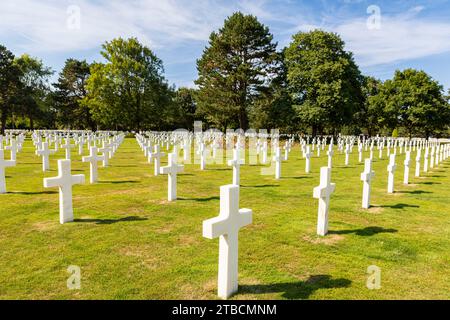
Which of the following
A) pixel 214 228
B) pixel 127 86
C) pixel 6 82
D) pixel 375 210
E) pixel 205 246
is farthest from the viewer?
pixel 127 86

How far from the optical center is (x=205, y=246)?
4523mm

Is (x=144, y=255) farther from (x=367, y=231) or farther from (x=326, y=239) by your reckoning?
(x=367, y=231)

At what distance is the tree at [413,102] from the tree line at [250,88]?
124mm

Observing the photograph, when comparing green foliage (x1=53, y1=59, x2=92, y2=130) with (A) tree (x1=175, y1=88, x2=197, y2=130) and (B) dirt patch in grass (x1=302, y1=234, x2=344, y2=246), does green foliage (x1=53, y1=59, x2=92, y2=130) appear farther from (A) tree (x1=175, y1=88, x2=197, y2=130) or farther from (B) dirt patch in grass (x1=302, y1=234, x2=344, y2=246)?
(B) dirt patch in grass (x1=302, y1=234, x2=344, y2=246)

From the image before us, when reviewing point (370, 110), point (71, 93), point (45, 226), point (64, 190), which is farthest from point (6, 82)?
point (370, 110)

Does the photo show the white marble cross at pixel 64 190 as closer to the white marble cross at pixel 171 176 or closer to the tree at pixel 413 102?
the white marble cross at pixel 171 176

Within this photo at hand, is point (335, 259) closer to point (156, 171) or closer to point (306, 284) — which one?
point (306, 284)

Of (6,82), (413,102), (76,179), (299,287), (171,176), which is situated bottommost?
(299,287)

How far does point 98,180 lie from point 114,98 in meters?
37.5

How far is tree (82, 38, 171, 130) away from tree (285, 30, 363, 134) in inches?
799

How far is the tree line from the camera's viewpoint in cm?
3200

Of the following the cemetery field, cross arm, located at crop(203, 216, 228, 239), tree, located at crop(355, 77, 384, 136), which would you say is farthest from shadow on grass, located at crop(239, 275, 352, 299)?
tree, located at crop(355, 77, 384, 136)

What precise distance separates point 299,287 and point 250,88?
1192 inches

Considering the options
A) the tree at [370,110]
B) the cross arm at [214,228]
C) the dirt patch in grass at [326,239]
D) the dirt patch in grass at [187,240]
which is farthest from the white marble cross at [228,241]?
the tree at [370,110]
